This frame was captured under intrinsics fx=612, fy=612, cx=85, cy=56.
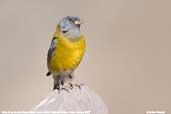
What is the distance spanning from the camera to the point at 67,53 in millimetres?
1646

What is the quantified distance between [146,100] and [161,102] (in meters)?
0.05

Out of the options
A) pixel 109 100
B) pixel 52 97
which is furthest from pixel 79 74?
pixel 52 97

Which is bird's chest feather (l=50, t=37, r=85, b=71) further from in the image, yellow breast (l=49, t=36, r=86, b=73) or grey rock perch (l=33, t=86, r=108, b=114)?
grey rock perch (l=33, t=86, r=108, b=114)

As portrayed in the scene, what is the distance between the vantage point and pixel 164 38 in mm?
2295

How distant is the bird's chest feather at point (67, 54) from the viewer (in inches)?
64.6

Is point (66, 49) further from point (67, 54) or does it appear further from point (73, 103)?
point (73, 103)

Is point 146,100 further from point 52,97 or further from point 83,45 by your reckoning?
point 52,97

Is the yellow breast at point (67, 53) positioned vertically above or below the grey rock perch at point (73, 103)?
above

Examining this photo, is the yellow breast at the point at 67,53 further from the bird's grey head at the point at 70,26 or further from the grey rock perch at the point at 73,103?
the grey rock perch at the point at 73,103

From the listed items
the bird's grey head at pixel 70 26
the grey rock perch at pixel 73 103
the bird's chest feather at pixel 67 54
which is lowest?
the grey rock perch at pixel 73 103

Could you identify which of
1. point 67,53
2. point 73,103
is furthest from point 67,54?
point 73,103

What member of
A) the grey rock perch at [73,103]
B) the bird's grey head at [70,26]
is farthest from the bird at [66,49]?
the grey rock perch at [73,103]

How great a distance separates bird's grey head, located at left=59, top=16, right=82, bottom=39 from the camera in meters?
1.60

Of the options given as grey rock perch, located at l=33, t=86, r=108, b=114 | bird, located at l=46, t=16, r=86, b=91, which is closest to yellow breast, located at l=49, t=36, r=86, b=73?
bird, located at l=46, t=16, r=86, b=91
